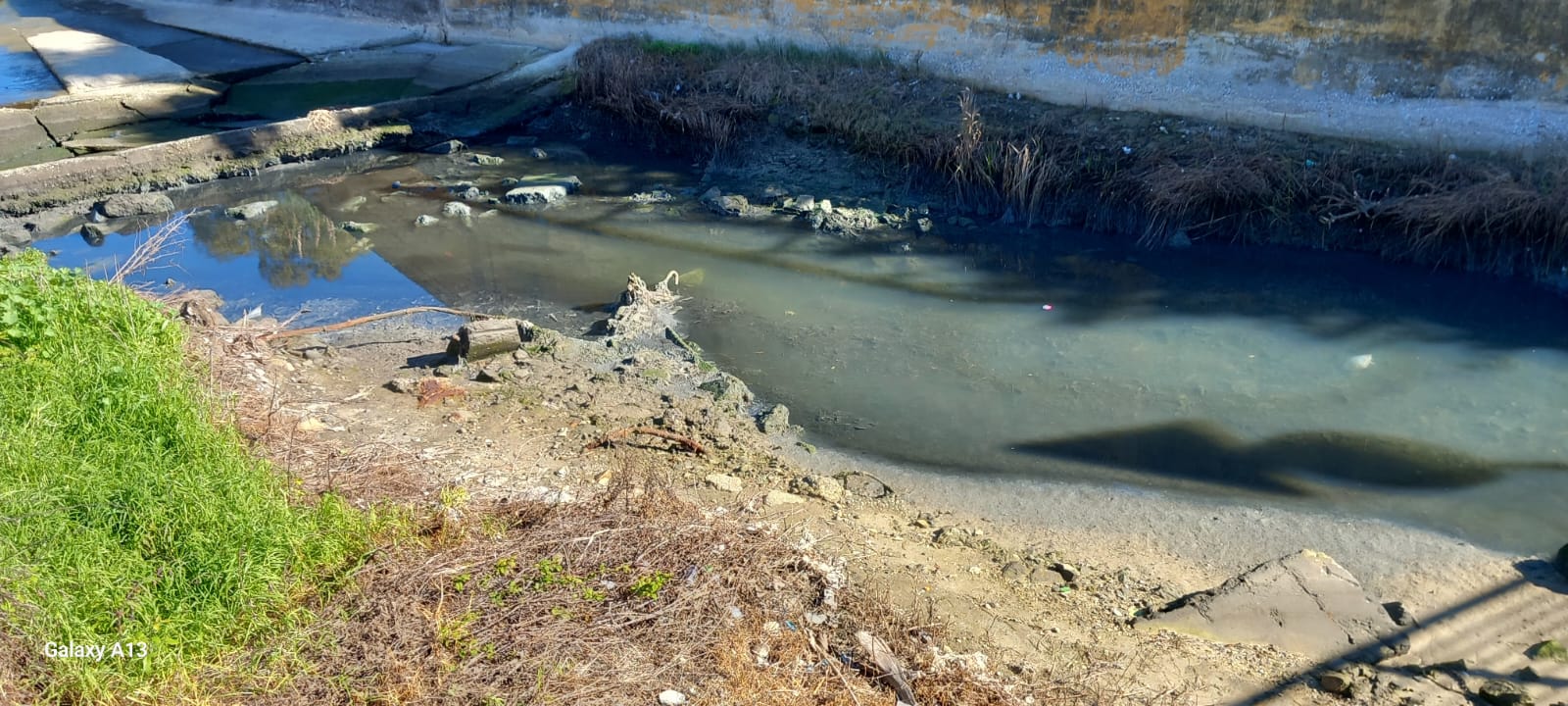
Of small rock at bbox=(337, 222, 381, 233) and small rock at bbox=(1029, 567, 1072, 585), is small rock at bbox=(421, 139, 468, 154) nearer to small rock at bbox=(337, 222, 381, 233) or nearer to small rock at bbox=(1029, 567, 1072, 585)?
small rock at bbox=(337, 222, 381, 233)

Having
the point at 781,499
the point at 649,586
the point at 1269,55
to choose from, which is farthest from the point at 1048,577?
the point at 1269,55

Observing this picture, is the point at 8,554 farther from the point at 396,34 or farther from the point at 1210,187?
the point at 396,34

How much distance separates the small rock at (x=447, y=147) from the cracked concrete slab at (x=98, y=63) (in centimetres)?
408

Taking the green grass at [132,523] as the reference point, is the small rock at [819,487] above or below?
below

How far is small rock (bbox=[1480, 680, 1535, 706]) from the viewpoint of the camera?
12.3 ft

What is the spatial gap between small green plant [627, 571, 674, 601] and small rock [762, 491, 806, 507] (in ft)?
4.34

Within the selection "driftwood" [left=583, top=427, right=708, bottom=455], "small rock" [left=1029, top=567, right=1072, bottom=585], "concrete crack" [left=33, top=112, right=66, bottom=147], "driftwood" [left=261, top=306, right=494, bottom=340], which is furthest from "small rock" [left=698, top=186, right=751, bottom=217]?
"concrete crack" [left=33, top=112, right=66, bottom=147]

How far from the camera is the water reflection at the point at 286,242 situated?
8367 mm

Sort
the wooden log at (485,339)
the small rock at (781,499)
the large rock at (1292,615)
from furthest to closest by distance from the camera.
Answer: the wooden log at (485,339) → the small rock at (781,499) → the large rock at (1292,615)

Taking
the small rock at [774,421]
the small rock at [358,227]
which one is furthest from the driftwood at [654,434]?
the small rock at [358,227]

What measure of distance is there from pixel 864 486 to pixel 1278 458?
2.31 meters

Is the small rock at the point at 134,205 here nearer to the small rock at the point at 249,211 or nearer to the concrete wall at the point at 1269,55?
the small rock at the point at 249,211

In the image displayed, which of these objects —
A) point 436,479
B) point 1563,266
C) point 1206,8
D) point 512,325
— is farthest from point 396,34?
point 1563,266

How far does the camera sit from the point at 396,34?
47.8 feet
